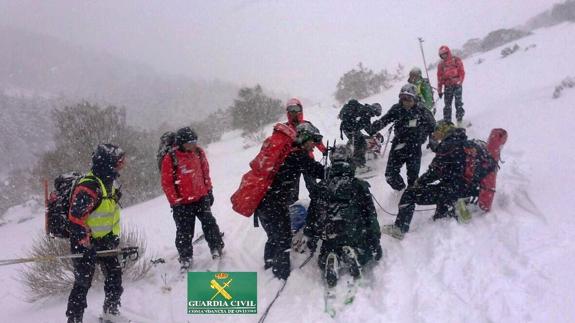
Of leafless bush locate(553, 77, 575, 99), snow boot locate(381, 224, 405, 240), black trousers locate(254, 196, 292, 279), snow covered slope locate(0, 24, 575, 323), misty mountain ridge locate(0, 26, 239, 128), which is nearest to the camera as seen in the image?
snow covered slope locate(0, 24, 575, 323)

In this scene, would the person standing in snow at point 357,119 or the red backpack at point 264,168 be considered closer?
the red backpack at point 264,168

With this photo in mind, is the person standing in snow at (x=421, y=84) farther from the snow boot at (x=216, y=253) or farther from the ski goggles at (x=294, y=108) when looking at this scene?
the snow boot at (x=216, y=253)

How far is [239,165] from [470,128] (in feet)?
24.1

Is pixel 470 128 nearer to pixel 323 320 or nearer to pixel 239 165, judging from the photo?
pixel 323 320

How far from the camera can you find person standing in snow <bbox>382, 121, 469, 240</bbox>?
15.1ft

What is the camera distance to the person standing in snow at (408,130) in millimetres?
5301

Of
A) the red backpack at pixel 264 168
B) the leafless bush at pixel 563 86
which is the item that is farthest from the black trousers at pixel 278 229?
the leafless bush at pixel 563 86

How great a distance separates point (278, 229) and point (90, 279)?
2.14 meters

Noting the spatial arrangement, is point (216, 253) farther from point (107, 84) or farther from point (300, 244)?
point (107, 84)

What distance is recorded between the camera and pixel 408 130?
5.34m

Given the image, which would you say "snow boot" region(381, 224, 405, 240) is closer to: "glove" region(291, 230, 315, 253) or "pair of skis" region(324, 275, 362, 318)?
"pair of skis" region(324, 275, 362, 318)

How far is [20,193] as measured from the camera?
23750 mm

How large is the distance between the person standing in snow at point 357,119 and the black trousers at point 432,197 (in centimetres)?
201

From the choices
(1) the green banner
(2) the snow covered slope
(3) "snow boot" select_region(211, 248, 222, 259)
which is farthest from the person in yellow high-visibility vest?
(3) "snow boot" select_region(211, 248, 222, 259)
